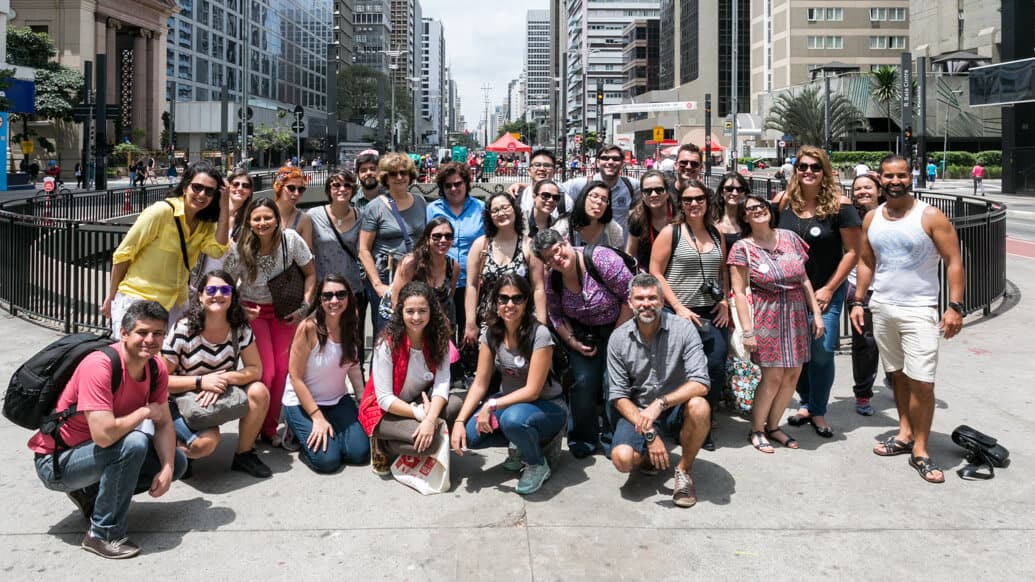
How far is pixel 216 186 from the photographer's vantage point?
5.57 meters

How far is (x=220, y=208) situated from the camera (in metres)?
5.64

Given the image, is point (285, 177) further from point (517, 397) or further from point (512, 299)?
point (517, 397)

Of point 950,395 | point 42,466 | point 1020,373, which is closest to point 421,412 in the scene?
point 42,466

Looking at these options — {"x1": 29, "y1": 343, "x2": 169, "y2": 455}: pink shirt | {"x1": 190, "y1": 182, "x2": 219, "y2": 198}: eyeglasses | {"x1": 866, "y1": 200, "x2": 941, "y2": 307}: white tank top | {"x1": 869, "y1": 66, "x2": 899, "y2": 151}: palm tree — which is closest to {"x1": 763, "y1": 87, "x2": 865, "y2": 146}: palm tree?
{"x1": 869, "y1": 66, "x2": 899, "y2": 151}: palm tree

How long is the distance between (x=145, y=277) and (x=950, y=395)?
6.45 m

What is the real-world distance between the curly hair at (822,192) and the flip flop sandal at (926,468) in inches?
71.0

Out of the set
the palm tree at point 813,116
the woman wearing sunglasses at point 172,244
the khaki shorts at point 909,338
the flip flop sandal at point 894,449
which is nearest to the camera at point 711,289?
the khaki shorts at point 909,338

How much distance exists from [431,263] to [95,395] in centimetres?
272

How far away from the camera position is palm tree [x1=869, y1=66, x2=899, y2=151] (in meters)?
67.4

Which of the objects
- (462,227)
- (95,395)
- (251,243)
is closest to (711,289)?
(462,227)

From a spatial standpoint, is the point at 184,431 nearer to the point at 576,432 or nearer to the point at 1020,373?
the point at 576,432

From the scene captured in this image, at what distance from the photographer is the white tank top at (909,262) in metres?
5.14

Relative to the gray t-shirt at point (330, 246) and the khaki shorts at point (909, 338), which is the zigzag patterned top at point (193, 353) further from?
the khaki shorts at point (909, 338)

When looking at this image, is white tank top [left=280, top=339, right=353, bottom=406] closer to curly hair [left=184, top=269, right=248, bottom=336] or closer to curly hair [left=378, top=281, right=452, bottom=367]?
curly hair [left=378, top=281, right=452, bottom=367]
